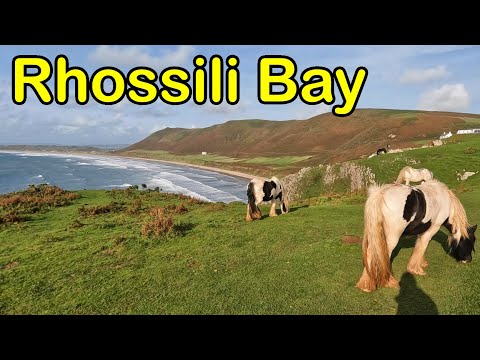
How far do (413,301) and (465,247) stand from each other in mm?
3360

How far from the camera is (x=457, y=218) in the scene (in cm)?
945

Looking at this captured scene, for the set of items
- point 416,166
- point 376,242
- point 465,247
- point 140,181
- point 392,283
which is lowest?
point 140,181

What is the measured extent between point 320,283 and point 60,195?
25.6 m

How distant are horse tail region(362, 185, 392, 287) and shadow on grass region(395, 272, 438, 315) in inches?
21.4

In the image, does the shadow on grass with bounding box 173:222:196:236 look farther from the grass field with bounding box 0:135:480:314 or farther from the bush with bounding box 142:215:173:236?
the bush with bounding box 142:215:173:236

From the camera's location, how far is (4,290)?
9172 mm

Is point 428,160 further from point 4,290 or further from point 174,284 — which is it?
point 4,290

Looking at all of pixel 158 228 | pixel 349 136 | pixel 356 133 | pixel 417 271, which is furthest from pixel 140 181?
pixel 356 133

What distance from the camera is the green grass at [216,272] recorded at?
7.68 m

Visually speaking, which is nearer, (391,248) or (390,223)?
(390,223)

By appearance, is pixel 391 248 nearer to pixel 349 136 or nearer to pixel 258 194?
pixel 258 194

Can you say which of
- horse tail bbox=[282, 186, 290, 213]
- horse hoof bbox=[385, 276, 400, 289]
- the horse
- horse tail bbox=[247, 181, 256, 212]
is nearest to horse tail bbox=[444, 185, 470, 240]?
the horse
